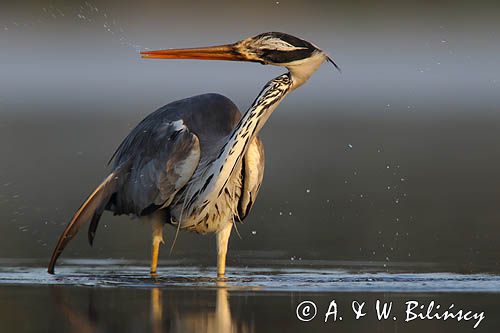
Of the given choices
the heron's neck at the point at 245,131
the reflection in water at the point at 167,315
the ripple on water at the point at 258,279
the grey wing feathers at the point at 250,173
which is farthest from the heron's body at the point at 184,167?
the reflection in water at the point at 167,315

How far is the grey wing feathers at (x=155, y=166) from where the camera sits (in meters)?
11.2

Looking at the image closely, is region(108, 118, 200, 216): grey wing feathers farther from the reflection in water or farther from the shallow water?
the reflection in water

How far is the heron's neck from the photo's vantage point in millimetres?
10523

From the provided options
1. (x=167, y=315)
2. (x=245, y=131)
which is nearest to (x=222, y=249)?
(x=245, y=131)

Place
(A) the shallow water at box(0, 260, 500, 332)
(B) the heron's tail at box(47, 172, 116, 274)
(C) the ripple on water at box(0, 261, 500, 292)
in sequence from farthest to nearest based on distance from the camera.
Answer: (B) the heron's tail at box(47, 172, 116, 274), (C) the ripple on water at box(0, 261, 500, 292), (A) the shallow water at box(0, 260, 500, 332)

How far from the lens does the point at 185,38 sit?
38250mm

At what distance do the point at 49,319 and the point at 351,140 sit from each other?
48.0ft

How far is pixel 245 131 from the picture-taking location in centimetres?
1054

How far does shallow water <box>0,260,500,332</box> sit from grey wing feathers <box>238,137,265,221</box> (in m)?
0.56

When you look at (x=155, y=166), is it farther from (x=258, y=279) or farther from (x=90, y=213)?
(x=258, y=279)

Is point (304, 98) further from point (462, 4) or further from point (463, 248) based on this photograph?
point (463, 248)

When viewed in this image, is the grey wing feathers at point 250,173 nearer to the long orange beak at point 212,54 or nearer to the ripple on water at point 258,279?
the ripple on water at point 258,279

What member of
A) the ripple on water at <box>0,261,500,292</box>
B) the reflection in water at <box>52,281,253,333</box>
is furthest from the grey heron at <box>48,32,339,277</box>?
the reflection in water at <box>52,281,253,333</box>

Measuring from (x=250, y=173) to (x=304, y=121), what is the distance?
1656 cm
